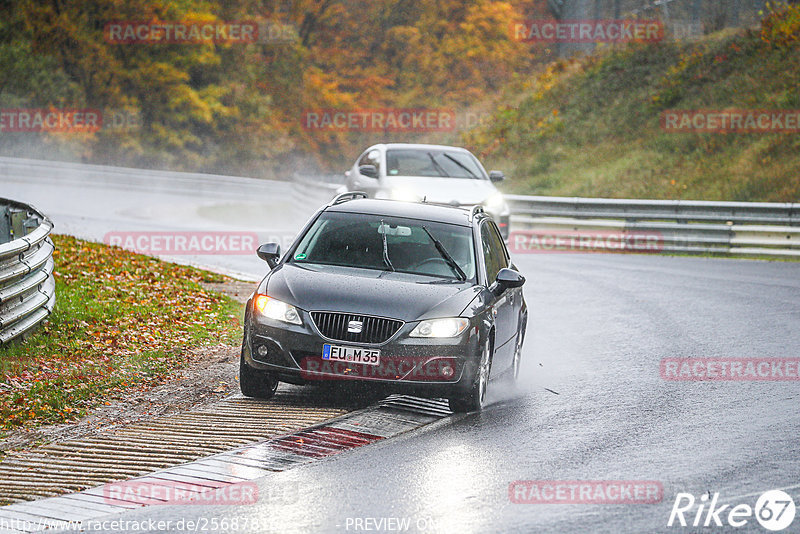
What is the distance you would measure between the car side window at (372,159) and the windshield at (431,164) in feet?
0.56

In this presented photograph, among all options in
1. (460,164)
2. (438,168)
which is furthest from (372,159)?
(460,164)

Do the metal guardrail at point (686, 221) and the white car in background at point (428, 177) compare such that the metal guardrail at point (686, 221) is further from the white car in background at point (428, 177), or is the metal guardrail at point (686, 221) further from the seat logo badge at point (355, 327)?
the seat logo badge at point (355, 327)

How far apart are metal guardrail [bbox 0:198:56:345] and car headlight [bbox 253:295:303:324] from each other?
2.64m

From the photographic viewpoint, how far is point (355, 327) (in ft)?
30.0

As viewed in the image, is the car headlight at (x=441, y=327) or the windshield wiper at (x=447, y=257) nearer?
the car headlight at (x=441, y=327)

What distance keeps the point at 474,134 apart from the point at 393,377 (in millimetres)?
42073

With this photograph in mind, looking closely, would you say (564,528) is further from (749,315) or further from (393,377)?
(749,315)

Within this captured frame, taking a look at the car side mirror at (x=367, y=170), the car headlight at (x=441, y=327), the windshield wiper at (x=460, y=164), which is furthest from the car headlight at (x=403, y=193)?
the car headlight at (x=441, y=327)

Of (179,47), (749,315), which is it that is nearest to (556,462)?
(749,315)

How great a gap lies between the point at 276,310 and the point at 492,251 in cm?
256

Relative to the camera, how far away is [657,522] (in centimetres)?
646

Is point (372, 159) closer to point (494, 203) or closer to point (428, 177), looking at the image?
point (428, 177)

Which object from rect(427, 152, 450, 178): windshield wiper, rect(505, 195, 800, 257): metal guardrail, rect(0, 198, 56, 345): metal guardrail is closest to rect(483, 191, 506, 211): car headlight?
rect(427, 152, 450, 178): windshield wiper

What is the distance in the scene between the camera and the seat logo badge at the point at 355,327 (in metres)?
9.13
